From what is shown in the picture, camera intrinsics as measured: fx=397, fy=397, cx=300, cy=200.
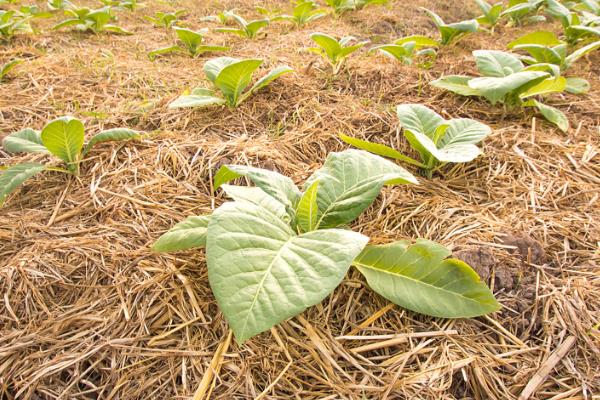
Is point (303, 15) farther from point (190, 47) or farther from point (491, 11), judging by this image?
point (491, 11)

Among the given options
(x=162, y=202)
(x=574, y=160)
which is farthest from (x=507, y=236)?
(x=162, y=202)

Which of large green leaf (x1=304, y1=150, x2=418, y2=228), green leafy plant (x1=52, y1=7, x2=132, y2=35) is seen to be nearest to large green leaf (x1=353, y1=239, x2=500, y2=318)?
large green leaf (x1=304, y1=150, x2=418, y2=228)

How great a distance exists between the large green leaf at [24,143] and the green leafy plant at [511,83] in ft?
6.29

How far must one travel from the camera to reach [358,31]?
142 inches

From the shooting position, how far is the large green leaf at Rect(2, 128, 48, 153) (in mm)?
1573

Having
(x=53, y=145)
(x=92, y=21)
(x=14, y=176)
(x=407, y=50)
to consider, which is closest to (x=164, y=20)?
(x=92, y=21)

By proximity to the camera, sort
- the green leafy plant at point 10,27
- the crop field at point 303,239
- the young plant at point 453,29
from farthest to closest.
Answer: the green leafy plant at point 10,27
the young plant at point 453,29
the crop field at point 303,239

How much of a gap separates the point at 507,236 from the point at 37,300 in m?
1.45

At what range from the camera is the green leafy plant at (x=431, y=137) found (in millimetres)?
1581

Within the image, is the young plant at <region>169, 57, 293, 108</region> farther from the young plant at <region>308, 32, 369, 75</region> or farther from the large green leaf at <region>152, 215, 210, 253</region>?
the large green leaf at <region>152, 215, 210, 253</region>

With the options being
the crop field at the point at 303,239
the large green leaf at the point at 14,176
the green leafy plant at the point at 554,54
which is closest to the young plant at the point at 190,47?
the crop field at the point at 303,239

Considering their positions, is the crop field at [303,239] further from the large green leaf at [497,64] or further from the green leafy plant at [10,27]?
the green leafy plant at [10,27]

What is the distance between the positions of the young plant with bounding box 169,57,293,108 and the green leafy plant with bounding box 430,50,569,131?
3.07 feet

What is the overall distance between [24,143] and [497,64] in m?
2.29
